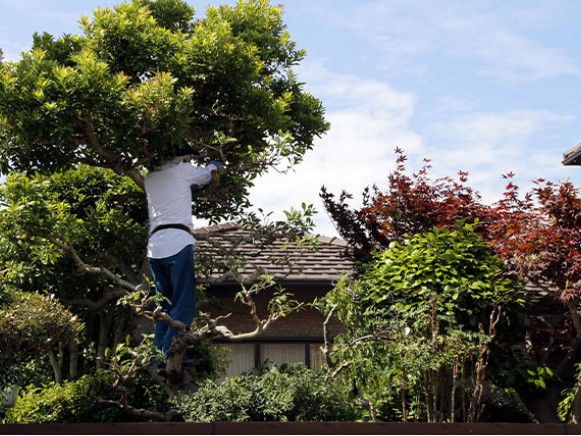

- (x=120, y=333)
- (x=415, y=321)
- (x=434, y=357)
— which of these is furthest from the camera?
(x=120, y=333)

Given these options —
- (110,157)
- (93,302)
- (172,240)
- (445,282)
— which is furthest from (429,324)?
(93,302)

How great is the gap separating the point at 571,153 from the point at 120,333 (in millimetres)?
9910

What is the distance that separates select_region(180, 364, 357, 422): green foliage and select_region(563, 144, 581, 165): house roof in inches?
325

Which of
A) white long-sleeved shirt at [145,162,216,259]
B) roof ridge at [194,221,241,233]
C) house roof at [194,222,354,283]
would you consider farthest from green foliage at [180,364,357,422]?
roof ridge at [194,221,241,233]

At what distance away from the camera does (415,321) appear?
8.28 m

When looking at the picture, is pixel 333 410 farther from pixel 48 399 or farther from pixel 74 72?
pixel 74 72

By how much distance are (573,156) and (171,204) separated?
9246 millimetres

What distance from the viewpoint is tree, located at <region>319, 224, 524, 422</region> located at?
7941 mm

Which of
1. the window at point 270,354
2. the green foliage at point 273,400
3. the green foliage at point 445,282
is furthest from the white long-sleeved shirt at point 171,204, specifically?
the window at point 270,354

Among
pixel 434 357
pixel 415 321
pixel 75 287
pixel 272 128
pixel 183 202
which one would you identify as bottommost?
pixel 434 357

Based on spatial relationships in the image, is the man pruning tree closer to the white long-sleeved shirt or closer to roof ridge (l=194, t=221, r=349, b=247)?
the white long-sleeved shirt

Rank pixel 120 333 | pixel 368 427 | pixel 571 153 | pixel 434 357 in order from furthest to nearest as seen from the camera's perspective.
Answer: pixel 571 153, pixel 120 333, pixel 434 357, pixel 368 427

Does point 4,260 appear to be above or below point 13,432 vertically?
above

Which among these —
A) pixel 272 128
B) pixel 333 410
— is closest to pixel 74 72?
pixel 272 128
